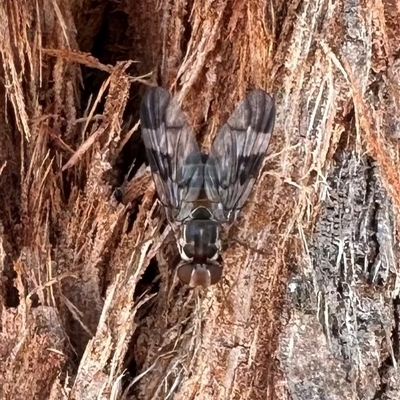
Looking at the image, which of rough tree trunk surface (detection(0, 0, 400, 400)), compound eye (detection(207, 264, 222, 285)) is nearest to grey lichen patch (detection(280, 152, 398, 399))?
rough tree trunk surface (detection(0, 0, 400, 400))

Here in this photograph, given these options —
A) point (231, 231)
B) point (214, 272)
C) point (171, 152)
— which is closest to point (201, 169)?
point (171, 152)

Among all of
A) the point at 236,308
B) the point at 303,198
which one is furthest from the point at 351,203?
the point at 236,308

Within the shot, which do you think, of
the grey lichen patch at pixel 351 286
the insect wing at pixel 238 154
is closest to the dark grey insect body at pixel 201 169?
the insect wing at pixel 238 154

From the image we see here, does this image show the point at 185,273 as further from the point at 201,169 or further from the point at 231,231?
the point at 201,169

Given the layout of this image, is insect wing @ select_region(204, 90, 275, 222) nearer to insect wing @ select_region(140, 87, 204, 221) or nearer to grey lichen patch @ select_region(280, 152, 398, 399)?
insect wing @ select_region(140, 87, 204, 221)

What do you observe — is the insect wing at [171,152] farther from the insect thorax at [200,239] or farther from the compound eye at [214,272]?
the compound eye at [214,272]

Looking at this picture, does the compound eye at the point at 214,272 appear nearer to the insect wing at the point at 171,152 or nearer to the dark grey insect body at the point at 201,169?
the dark grey insect body at the point at 201,169

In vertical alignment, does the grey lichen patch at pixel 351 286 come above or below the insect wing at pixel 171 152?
below
